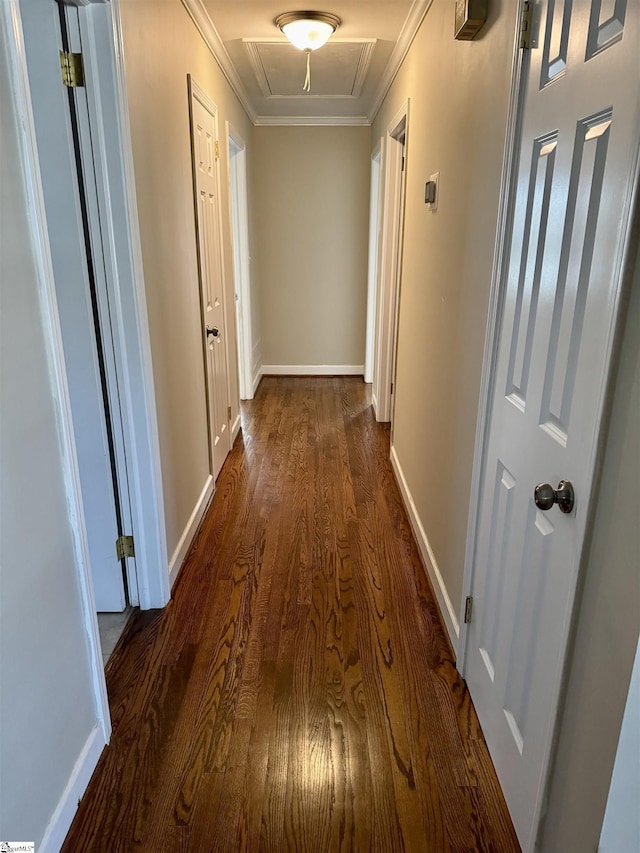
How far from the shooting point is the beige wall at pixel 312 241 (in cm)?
519

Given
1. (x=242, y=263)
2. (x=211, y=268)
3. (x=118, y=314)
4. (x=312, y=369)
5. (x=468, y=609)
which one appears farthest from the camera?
(x=312, y=369)

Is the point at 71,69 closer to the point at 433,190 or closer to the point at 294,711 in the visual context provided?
the point at 433,190

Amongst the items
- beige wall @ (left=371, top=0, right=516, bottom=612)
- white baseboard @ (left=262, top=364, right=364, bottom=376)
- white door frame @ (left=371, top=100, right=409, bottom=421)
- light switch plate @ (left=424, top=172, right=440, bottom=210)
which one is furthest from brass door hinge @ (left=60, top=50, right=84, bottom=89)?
white baseboard @ (left=262, top=364, right=364, bottom=376)

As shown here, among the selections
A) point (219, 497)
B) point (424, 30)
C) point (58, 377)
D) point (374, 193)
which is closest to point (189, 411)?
point (219, 497)

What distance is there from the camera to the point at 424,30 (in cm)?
251

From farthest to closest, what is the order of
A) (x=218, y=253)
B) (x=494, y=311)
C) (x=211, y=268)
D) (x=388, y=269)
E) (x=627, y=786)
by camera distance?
1. (x=388, y=269)
2. (x=218, y=253)
3. (x=211, y=268)
4. (x=494, y=311)
5. (x=627, y=786)

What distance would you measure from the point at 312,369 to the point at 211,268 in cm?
274

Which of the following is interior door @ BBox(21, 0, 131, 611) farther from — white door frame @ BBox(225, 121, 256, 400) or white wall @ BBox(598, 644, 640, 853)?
white door frame @ BBox(225, 121, 256, 400)

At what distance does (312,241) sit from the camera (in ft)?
17.9

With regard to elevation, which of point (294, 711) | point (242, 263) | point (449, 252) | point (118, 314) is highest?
→ point (449, 252)

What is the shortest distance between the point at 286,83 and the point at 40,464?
3828 mm

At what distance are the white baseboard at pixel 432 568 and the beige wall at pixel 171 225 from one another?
1.09m

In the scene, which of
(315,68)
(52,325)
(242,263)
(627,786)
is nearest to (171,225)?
(52,325)

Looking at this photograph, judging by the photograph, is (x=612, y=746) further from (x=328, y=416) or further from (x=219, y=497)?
(x=328, y=416)
